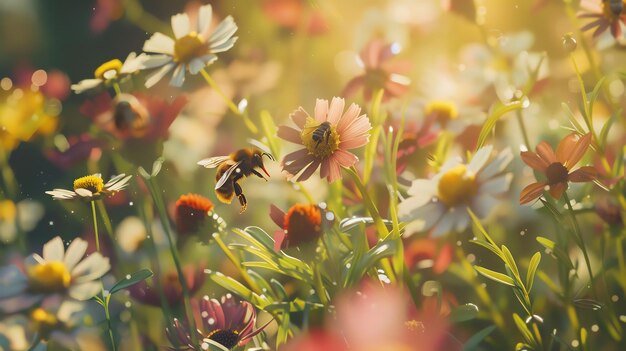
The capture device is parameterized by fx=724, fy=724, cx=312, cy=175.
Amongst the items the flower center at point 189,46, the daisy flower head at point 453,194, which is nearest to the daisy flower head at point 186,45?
the flower center at point 189,46

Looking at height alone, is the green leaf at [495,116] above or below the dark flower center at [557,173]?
above

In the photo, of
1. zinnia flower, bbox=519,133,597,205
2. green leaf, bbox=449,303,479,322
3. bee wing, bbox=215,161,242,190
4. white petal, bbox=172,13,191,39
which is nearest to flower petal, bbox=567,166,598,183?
zinnia flower, bbox=519,133,597,205

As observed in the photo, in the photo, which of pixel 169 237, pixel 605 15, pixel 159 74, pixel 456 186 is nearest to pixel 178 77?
pixel 159 74

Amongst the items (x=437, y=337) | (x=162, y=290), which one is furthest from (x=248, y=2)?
(x=437, y=337)

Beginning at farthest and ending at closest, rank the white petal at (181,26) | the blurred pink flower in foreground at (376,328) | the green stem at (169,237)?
the white petal at (181,26) < the green stem at (169,237) < the blurred pink flower in foreground at (376,328)

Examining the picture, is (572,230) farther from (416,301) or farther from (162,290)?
(162,290)

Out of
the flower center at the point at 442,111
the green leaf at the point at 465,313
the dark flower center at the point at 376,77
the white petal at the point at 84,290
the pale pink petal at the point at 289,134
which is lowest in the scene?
the white petal at the point at 84,290

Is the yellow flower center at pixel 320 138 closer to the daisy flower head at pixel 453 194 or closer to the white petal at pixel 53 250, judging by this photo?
the daisy flower head at pixel 453 194

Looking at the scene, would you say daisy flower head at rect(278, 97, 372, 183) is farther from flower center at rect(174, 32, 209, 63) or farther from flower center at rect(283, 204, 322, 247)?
flower center at rect(174, 32, 209, 63)

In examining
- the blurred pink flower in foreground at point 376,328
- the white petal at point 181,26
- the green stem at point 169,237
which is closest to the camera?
the blurred pink flower in foreground at point 376,328
